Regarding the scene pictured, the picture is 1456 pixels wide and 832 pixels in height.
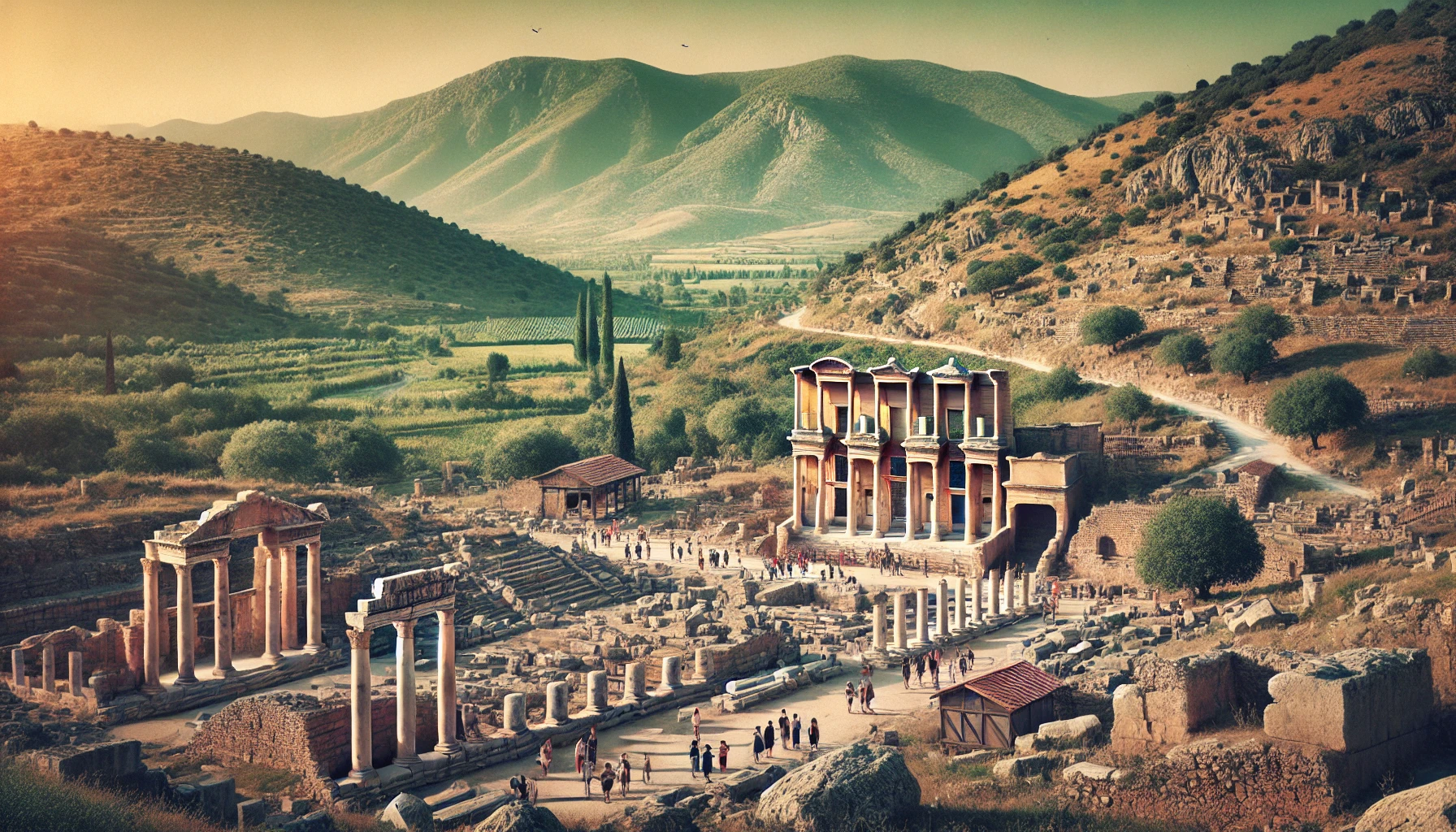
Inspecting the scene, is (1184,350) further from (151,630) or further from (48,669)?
(48,669)

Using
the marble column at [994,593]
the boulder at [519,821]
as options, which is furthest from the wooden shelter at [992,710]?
the marble column at [994,593]

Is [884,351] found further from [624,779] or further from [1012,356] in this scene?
[624,779]

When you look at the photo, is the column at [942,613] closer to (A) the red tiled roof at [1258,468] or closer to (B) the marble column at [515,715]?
(B) the marble column at [515,715]

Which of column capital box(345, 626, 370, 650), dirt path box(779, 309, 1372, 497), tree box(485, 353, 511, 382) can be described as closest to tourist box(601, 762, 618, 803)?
column capital box(345, 626, 370, 650)

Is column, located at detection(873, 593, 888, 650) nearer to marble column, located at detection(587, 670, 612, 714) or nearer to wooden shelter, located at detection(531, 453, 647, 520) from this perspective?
marble column, located at detection(587, 670, 612, 714)

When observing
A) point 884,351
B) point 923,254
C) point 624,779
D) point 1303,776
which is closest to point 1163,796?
point 1303,776

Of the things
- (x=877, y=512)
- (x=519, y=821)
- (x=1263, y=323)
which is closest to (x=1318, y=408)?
(x=1263, y=323)
